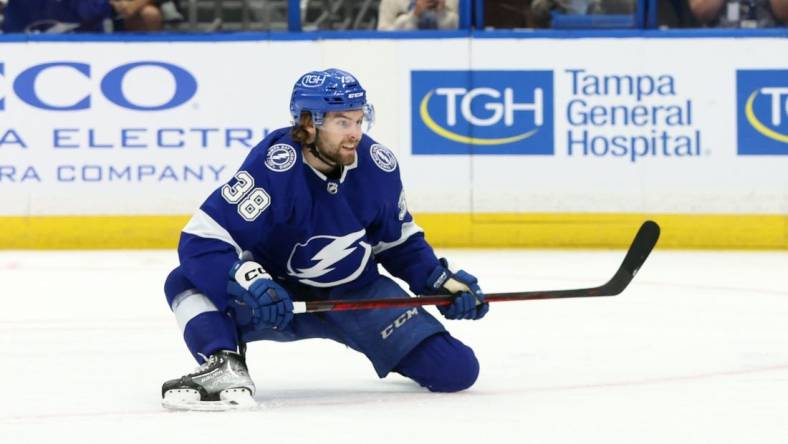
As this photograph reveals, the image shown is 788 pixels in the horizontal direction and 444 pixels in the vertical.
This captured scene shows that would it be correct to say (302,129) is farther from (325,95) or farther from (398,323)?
(398,323)

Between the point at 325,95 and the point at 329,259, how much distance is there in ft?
1.25

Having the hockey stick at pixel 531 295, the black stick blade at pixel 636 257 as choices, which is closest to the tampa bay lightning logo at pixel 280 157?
the hockey stick at pixel 531 295

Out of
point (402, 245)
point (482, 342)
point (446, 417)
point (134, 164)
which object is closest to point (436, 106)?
point (134, 164)

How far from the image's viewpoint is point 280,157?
3770 mm

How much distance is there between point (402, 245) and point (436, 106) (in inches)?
144

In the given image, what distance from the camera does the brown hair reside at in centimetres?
379

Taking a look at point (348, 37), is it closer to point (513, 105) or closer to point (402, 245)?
point (513, 105)

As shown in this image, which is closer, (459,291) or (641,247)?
(459,291)

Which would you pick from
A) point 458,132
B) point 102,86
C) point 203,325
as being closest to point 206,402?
point 203,325

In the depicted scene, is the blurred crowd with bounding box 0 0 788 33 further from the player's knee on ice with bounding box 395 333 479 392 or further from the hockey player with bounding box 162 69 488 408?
the player's knee on ice with bounding box 395 333 479 392

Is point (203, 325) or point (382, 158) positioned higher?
point (382, 158)

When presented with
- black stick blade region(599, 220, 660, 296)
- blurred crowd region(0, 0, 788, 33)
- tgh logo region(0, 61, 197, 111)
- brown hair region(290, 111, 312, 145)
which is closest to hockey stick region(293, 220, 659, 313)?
black stick blade region(599, 220, 660, 296)

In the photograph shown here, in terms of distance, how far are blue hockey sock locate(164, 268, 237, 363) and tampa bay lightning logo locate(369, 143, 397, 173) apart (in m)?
0.49

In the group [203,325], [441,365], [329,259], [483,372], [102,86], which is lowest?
[483,372]
